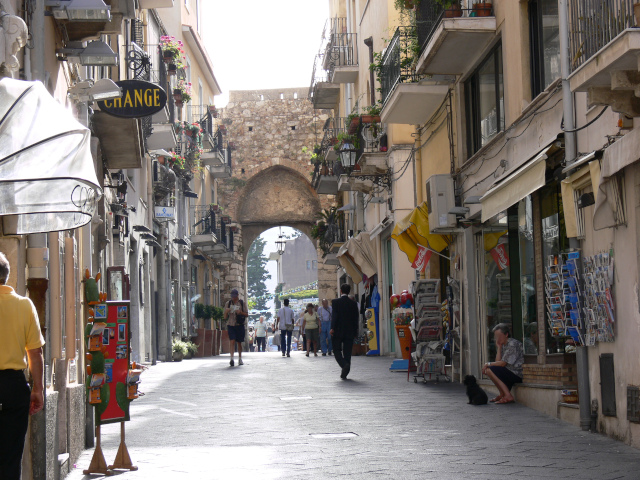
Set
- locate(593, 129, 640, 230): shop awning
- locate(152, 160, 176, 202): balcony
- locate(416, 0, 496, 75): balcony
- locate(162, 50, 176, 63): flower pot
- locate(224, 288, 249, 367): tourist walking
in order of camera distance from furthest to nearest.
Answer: locate(152, 160, 176, 202): balcony
locate(162, 50, 176, 63): flower pot
locate(224, 288, 249, 367): tourist walking
locate(416, 0, 496, 75): balcony
locate(593, 129, 640, 230): shop awning

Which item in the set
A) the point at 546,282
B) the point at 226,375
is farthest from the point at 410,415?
the point at 226,375

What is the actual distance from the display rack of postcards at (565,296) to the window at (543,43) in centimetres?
201

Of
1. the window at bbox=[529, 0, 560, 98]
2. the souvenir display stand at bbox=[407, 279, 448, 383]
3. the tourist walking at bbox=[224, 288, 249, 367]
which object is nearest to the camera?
the window at bbox=[529, 0, 560, 98]

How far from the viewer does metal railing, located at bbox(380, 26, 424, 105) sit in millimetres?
16306

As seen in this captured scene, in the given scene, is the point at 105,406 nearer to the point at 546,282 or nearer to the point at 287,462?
the point at 287,462

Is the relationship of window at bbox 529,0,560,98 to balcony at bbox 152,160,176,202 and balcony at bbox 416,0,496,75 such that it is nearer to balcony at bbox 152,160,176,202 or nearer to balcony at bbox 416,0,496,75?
balcony at bbox 416,0,496,75

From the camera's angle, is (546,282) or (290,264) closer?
(546,282)

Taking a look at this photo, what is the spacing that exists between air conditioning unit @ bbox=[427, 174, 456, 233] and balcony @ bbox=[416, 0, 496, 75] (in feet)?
5.45

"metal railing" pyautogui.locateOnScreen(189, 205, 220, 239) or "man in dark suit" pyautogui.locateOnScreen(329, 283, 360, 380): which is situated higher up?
"metal railing" pyautogui.locateOnScreen(189, 205, 220, 239)

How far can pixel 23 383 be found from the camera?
18.1ft

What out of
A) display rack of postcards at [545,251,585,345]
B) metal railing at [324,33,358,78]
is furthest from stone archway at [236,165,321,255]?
display rack of postcards at [545,251,585,345]

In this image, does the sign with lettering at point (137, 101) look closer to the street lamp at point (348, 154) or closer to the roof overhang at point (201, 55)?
the street lamp at point (348, 154)

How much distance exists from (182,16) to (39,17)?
80.5ft

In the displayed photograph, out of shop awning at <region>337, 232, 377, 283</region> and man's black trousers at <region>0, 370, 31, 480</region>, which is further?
shop awning at <region>337, 232, 377, 283</region>
